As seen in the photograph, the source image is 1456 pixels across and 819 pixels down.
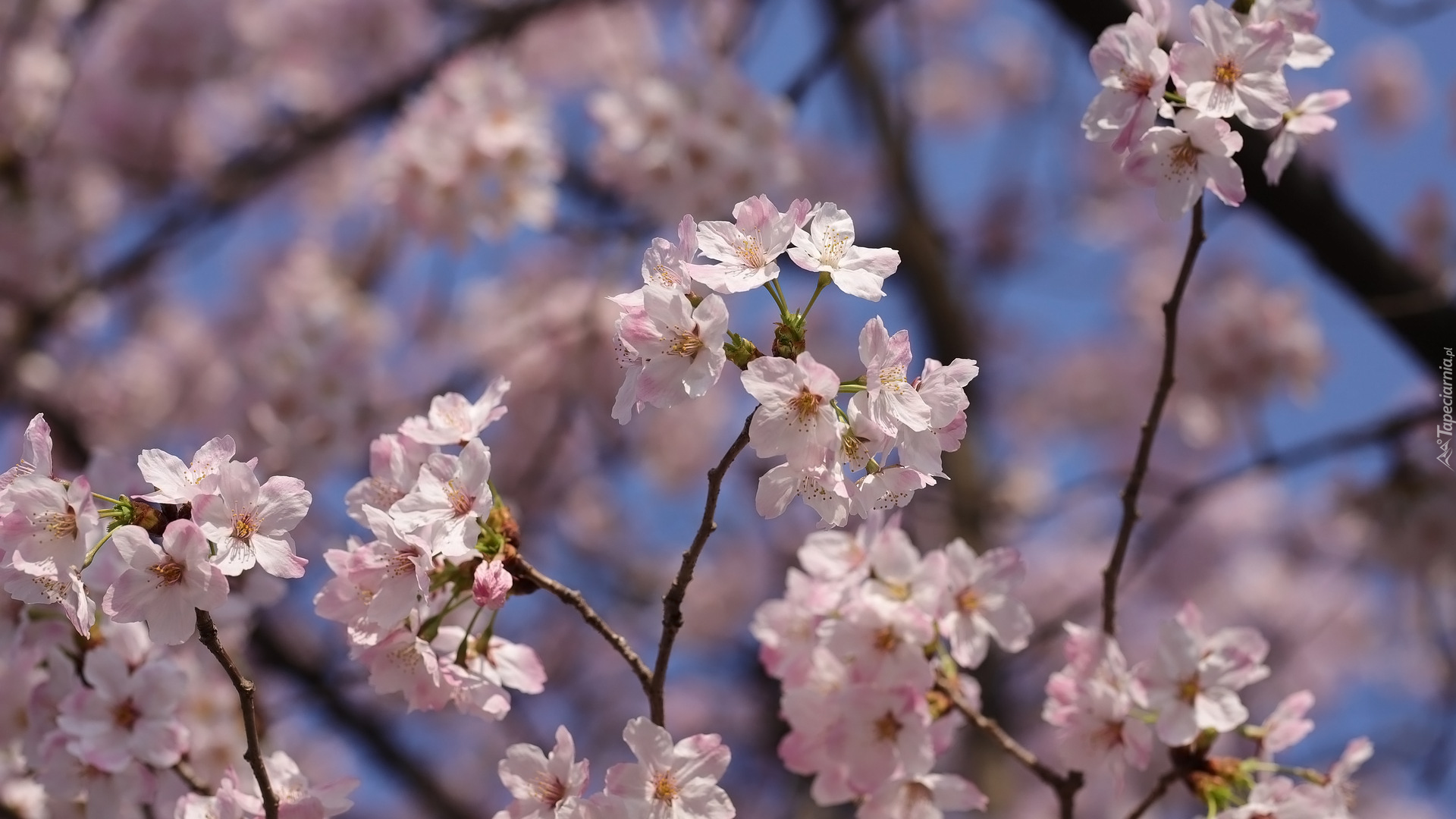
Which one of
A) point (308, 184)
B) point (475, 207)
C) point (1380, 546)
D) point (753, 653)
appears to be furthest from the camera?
point (308, 184)

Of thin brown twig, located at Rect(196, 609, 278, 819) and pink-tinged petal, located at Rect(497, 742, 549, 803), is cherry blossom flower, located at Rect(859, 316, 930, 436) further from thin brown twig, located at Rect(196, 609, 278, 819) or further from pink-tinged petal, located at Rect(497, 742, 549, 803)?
thin brown twig, located at Rect(196, 609, 278, 819)

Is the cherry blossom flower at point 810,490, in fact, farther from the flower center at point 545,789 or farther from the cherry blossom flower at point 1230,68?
the cherry blossom flower at point 1230,68

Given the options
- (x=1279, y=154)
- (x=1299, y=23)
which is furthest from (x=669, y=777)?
(x=1299, y=23)

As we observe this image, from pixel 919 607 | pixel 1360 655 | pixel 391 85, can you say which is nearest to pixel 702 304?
pixel 919 607

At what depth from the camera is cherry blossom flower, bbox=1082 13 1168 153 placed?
1.41 metres

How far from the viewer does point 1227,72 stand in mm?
1399

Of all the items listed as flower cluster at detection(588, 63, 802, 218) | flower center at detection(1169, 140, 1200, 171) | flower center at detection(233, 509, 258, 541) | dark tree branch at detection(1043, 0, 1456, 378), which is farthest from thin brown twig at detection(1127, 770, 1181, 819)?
flower cluster at detection(588, 63, 802, 218)

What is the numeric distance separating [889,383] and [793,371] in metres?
0.11

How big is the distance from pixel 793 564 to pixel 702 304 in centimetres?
410

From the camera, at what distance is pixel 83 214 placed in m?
4.40

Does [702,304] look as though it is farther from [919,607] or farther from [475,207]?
[475,207]

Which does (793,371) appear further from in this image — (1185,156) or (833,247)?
(1185,156)

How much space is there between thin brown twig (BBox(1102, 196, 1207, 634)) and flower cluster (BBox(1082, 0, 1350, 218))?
0.07 metres

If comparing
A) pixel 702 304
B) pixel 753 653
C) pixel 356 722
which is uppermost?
pixel 702 304
